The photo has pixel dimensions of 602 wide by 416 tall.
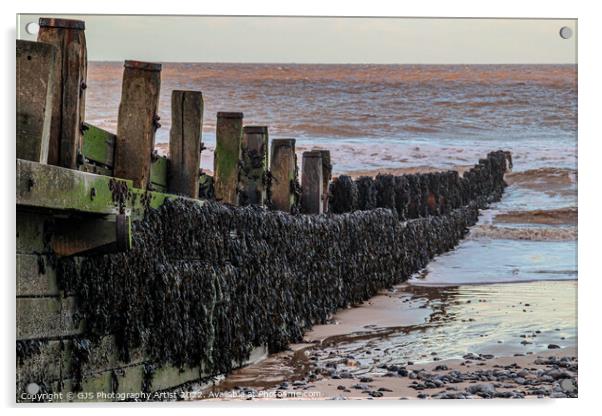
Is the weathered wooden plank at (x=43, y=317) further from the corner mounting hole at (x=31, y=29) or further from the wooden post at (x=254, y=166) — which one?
the wooden post at (x=254, y=166)

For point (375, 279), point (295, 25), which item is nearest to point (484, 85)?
point (295, 25)

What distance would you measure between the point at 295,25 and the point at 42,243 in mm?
2262

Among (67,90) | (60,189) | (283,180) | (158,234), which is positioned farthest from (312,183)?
(60,189)

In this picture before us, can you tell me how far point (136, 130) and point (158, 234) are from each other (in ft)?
1.95

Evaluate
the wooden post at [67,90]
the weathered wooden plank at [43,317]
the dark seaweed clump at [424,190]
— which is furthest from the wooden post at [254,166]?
the weathered wooden plank at [43,317]

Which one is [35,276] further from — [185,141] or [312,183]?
[312,183]

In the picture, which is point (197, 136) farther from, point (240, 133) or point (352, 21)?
point (352, 21)

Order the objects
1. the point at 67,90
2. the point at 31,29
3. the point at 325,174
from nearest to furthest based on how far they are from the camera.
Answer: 1. the point at 67,90
2. the point at 31,29
3. the point at 325,174

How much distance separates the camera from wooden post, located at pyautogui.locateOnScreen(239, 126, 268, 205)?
7461 mm

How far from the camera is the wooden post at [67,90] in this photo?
15.2 feet

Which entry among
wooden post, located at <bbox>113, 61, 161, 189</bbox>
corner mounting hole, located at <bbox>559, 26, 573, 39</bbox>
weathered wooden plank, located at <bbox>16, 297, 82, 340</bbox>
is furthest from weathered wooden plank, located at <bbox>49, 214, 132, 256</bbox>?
corner mounting hole, located at <bbox>559, 26, 573, 39</bbox>

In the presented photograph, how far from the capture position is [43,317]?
451cm

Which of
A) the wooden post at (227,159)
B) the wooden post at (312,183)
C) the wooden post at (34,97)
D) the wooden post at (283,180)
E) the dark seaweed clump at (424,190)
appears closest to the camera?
the wooden post at (34,97)

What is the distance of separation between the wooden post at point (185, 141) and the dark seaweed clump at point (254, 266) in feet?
0.92
